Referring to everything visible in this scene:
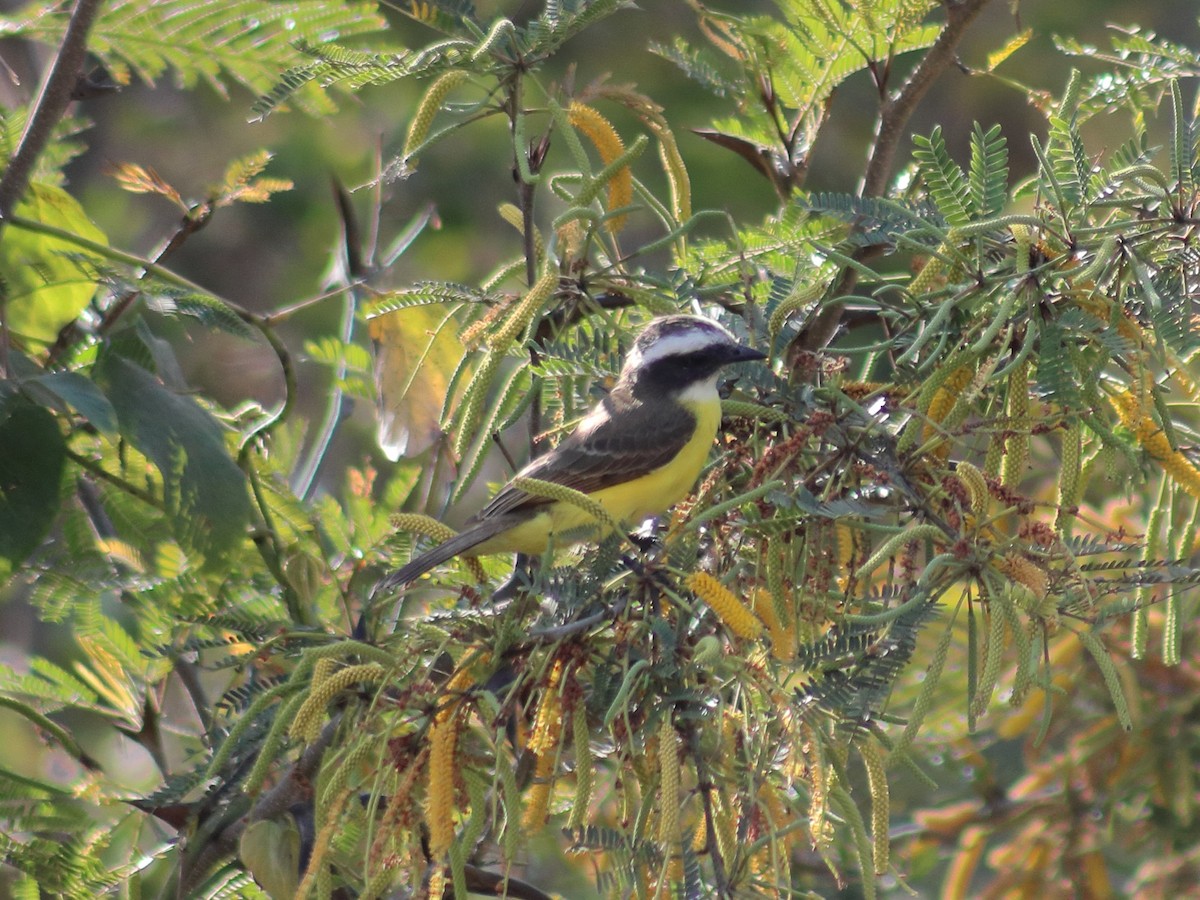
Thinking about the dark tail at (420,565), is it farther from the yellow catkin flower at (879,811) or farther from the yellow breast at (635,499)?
the yellow catkin flower at (879,811)

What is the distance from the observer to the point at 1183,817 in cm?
415

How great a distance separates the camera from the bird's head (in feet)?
9.97

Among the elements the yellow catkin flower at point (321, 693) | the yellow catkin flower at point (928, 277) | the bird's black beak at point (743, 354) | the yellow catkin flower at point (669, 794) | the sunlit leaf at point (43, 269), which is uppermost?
the sunlit leaf at point (43, 269)

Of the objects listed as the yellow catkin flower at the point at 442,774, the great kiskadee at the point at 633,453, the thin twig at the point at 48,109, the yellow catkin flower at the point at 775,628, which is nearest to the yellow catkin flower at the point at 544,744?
the yellow catkin flower at the point at 442,774

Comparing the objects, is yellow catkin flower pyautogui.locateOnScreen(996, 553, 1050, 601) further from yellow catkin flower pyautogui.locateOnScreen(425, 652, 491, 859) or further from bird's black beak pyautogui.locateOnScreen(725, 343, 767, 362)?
yellow catkin flower pyautogui.locateOnScreen(425, 652, 491, 859)

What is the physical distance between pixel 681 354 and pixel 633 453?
410 mm

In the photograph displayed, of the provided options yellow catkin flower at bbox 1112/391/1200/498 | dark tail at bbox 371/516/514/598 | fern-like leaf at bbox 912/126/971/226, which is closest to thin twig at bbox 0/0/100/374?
dark tail at bbox 371/516/514/598

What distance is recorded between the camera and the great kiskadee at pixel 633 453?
3.38m

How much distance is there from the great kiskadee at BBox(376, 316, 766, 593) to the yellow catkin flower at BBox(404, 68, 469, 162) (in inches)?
27.6

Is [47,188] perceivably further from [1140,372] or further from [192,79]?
[1140,372]

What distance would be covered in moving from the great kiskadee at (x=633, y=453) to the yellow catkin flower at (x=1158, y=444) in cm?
90

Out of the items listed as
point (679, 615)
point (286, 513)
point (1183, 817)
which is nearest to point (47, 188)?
point (286, 513)

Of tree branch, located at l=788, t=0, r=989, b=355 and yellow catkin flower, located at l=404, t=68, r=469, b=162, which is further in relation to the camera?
tree branch, located at l=788, t=0, r=989, b=355

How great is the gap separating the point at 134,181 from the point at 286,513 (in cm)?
88
